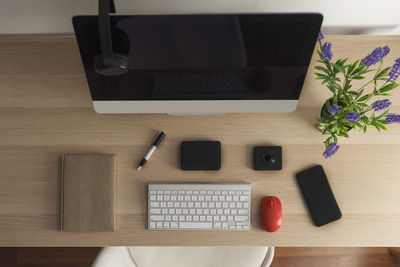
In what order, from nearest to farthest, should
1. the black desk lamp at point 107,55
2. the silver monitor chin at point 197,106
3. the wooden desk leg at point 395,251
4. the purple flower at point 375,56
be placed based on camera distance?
the black desk lamp at point 107,55 → the purple flower at point 375,56 → the silver monitor chin at point 197,106 → the wooden desk leg at point 395,251

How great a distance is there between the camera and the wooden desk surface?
1025 millimetres

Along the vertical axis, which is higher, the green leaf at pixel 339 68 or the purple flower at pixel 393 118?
the green leaf at pixel 339 68

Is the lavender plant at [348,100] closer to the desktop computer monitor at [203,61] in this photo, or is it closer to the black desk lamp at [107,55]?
the desktop computer monitor at [203,61]

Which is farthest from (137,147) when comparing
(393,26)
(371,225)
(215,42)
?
(393,26)

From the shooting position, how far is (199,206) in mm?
1024

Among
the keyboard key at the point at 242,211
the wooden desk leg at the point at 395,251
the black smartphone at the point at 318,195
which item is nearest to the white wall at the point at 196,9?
the black smartphone at the point at 318,195

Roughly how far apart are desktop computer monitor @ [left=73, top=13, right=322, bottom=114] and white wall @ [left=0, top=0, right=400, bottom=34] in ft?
0.77

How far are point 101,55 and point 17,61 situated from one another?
467mm

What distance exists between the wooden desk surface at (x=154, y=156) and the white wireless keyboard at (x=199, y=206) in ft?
0.09

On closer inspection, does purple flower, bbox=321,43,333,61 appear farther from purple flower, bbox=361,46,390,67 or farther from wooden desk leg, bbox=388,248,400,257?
wooden desk leg, bbox=388,248,400,257

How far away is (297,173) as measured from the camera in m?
1.04

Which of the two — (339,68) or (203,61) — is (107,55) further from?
(339,68)

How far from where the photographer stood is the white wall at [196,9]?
1.02m

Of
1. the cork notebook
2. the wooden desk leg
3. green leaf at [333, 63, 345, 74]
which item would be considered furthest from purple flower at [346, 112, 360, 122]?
the wooden desk leg
